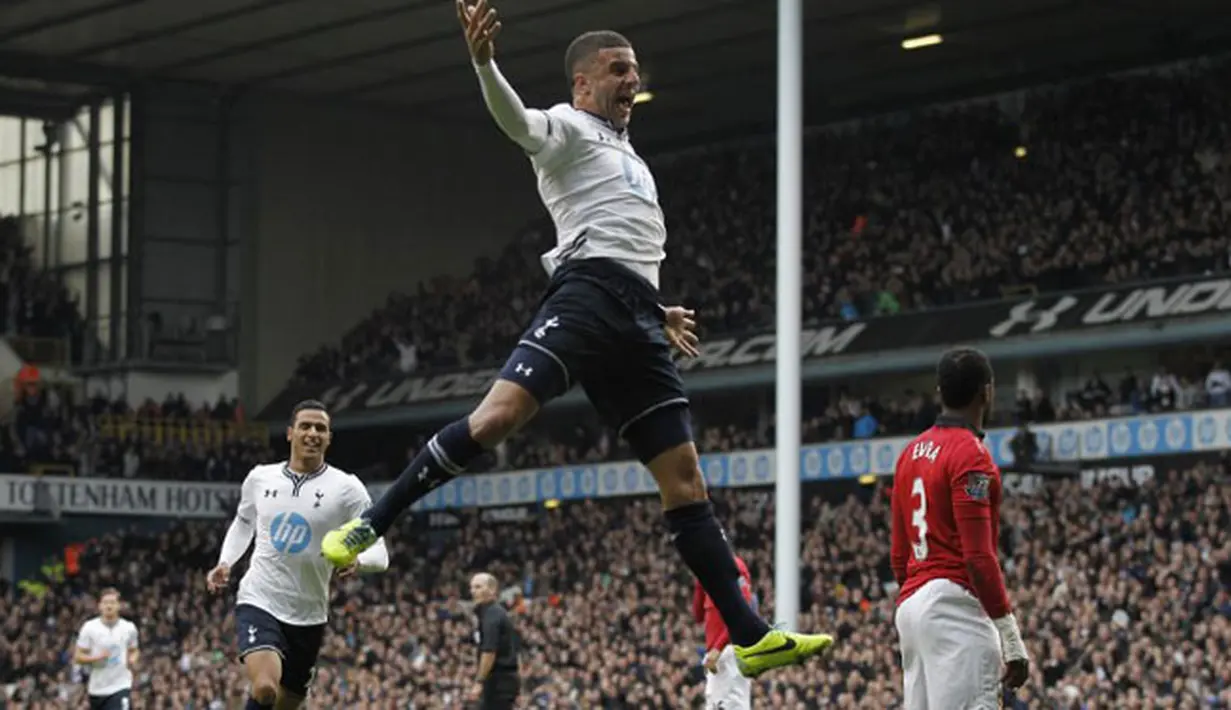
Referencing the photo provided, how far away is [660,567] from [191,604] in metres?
9.47

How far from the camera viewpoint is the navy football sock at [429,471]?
27.4 feet

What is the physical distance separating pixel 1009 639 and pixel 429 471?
260cm

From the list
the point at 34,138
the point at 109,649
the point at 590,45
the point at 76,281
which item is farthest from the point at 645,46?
the point at 590,45

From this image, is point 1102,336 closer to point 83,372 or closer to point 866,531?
point 866,531

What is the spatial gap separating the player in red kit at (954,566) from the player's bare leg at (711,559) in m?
0.97

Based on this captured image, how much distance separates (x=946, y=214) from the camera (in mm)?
40375

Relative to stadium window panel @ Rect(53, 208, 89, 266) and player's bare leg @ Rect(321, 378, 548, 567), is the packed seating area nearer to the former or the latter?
stadium window panel @ Rect(53, 208, 89, 266)

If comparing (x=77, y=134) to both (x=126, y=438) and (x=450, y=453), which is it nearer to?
(x=126, y=438)

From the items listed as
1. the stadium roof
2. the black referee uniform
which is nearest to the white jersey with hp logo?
the black referee uniform

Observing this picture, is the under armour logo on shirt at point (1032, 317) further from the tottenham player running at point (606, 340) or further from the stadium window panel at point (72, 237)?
the tottenham player running at point (606, 340)

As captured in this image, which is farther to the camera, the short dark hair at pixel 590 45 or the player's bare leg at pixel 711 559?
the short dark hair at pixel 590 45

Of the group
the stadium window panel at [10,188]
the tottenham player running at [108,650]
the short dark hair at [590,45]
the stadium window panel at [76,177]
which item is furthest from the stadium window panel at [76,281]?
the short dark hair at [590,45]

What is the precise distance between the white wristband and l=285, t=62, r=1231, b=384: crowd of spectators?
25.4 meters

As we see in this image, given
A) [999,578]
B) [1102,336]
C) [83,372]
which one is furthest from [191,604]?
[999,578]
